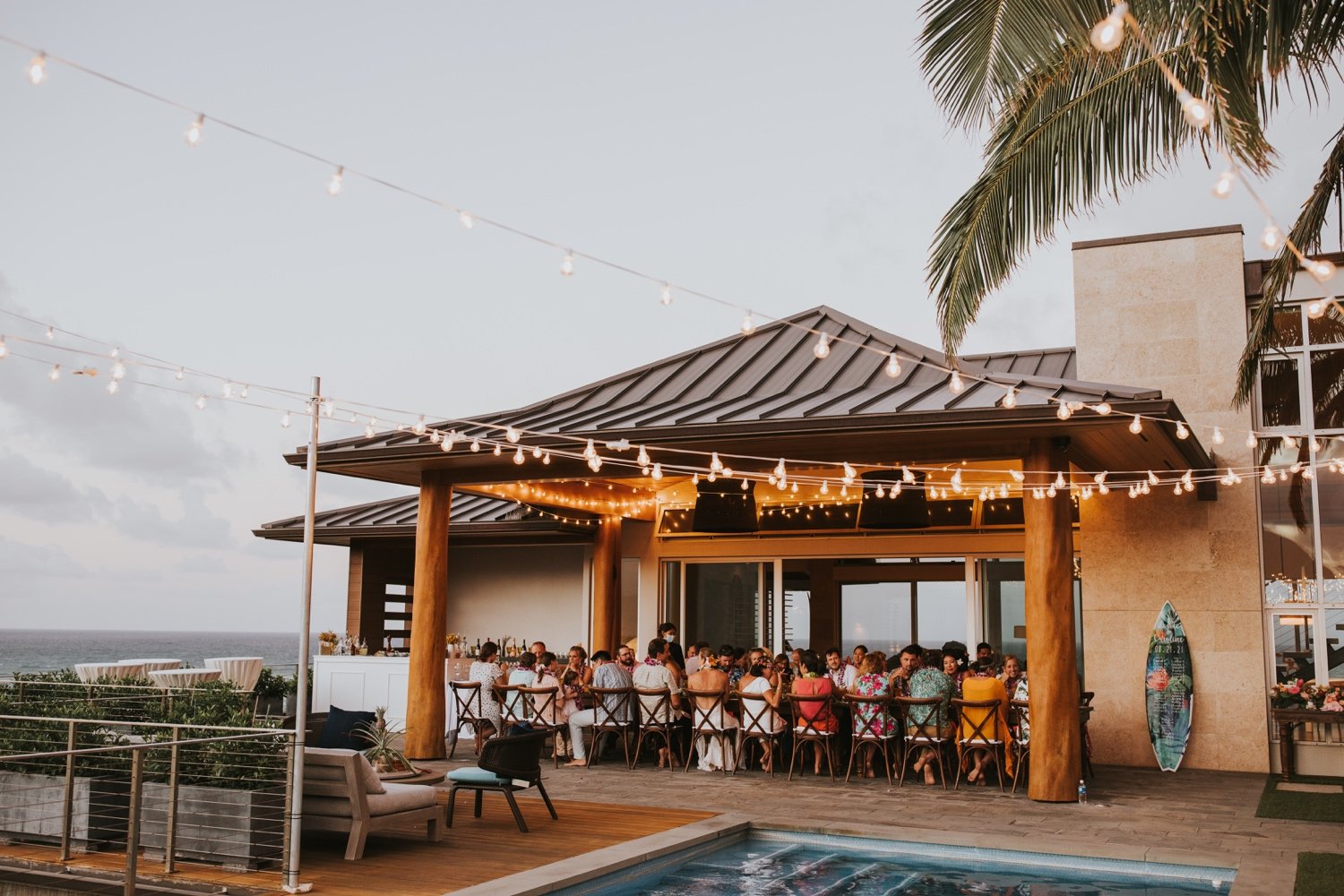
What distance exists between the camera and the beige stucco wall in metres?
11.8

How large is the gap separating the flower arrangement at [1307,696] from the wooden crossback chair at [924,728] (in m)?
3.74

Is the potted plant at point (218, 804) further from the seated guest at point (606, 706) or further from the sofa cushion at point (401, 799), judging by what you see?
the seated guest at point (606, 706)

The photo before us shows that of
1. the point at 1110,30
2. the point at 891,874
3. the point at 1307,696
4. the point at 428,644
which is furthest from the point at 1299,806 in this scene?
the point at 1110,30

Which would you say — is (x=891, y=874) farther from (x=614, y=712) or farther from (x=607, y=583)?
(x=607, y=583)

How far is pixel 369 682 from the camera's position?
1463 centimetres

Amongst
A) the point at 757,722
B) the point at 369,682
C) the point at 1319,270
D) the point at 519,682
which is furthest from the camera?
the point at 369,682

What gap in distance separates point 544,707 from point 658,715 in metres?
1.18

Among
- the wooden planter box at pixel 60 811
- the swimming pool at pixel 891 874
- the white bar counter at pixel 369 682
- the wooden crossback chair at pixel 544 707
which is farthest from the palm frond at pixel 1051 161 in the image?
the white bar counter at pixel 369 682

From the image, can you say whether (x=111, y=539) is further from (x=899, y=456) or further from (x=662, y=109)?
(x=899, y=456)

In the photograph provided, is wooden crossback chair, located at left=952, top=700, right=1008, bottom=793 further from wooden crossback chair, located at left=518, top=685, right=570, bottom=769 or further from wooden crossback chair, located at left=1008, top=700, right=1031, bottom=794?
wooden crossback chair, located at left=518, top=685, right=570, bottom=769

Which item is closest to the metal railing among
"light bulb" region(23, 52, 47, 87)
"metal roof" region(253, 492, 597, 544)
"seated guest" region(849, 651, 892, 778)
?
"light bulb" region(23, 52, 47, 87)

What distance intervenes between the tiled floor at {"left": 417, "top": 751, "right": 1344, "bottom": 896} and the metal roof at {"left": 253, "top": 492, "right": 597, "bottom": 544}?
494cm

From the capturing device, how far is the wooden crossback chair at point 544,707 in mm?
11438

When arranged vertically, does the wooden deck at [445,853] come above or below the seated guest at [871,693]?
below
